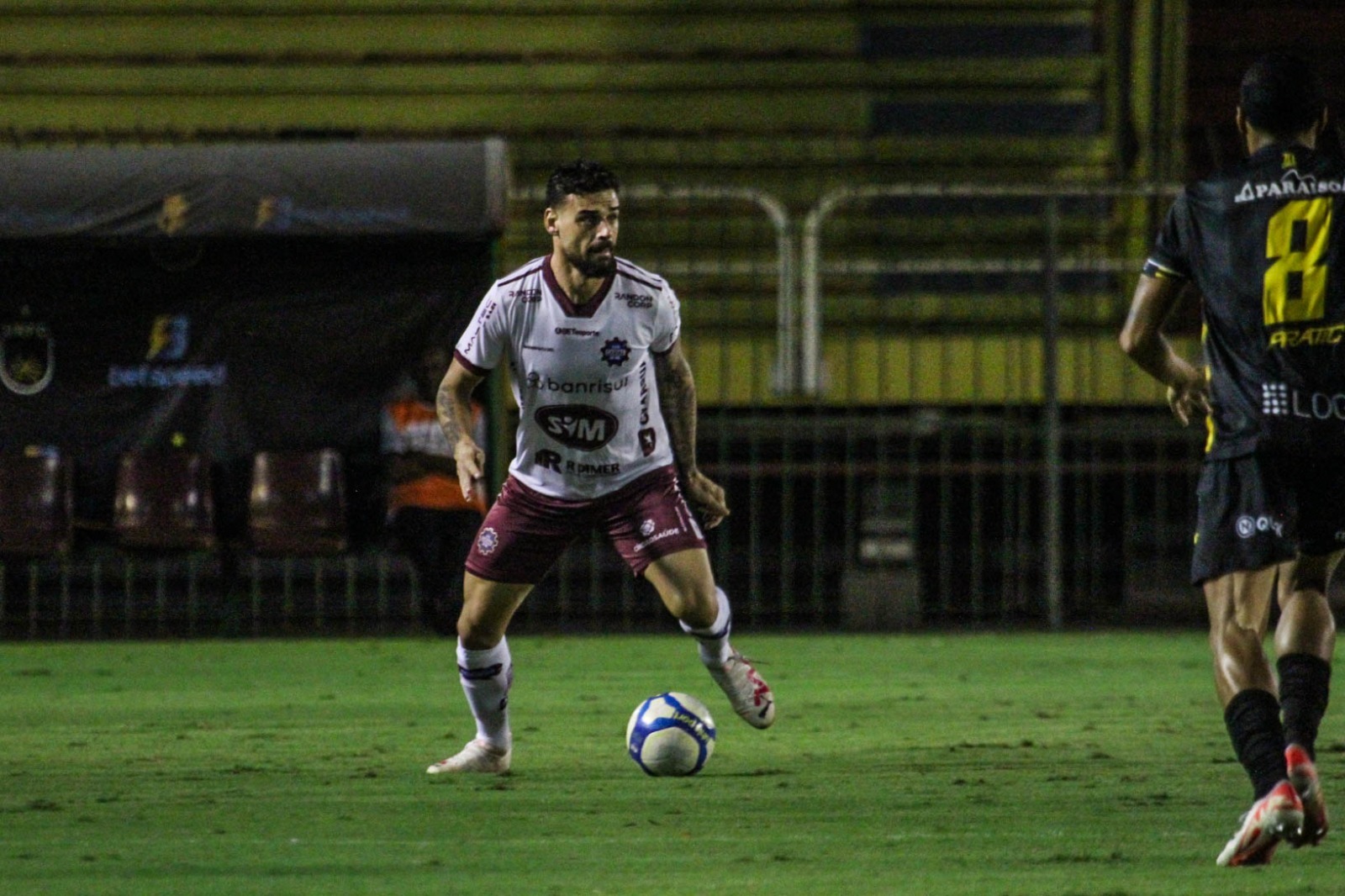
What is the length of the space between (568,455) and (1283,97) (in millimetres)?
2861

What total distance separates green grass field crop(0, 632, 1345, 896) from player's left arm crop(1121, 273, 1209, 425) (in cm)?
123

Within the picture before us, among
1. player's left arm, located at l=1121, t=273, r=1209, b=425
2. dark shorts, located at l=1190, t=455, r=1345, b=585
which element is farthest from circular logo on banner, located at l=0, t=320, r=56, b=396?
dark shorts, located at l=1190, t=455, r=1345, b=585

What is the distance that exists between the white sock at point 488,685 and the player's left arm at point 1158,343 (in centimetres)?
269

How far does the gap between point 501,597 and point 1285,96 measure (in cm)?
315

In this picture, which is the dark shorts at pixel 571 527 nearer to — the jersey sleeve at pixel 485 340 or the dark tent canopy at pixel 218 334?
the jersey sleeve at pixel 485 340

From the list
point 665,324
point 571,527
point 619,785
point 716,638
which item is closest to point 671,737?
point 619,785

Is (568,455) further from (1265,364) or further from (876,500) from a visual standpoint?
(876,500)

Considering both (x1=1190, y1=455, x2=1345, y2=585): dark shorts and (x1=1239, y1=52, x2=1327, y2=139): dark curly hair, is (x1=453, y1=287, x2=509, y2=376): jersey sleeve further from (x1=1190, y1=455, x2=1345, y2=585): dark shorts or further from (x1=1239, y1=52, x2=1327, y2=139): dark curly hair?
(x1=1239, y1=52, x2=1327, y2=139): dark curly hair

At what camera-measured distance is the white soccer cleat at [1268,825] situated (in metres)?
4.94

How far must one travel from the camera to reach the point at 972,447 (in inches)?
547

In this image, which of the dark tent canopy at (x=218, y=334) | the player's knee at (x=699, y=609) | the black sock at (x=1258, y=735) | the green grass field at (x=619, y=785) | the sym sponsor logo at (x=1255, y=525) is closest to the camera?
the black sock at (x=1258, y=735)

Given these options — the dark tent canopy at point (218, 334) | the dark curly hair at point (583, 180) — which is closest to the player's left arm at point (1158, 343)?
the dark curly hair at point (583, 180)

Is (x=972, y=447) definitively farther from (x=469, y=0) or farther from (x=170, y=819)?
(x=170, y=819)

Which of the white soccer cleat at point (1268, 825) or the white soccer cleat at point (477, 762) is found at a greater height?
the white soccer cleat at point (1268, 825)
